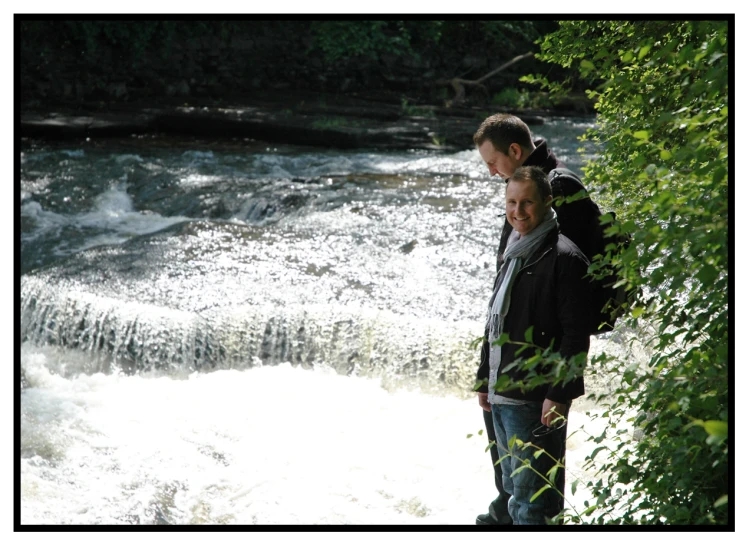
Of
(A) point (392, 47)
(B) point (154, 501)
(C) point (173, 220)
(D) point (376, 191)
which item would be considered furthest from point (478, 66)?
(B) point (154, 501)

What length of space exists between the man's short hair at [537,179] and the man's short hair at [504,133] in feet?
0.90

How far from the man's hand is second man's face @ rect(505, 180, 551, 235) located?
1.61ft

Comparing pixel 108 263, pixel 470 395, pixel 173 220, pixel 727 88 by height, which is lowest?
pixel 470 395

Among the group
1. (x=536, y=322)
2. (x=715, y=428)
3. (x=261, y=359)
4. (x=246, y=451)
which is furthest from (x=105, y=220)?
(x=715, y=428)

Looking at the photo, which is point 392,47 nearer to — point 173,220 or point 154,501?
point 173,220

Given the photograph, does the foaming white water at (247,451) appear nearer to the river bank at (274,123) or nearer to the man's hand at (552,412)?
the man's hand at (552,412)

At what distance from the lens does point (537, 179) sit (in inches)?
89.8

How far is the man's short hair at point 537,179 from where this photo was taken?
7.47 ft

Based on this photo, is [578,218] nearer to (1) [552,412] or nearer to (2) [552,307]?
(2) [552,307]

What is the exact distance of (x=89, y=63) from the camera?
43.9 feet

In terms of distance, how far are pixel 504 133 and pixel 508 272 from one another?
47cm

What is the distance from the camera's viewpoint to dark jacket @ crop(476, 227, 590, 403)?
2186 mm

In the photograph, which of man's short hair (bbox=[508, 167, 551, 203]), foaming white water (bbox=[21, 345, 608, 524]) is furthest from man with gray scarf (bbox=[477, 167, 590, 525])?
foaming white water (bbox=[21, 345, 608, 524])

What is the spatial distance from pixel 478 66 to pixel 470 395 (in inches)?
495
